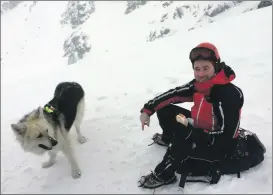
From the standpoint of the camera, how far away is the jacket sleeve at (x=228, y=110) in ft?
9.44

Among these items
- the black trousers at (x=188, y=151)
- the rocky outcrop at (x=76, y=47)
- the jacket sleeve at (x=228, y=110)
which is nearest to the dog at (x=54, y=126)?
the black trousers at (x=188, y=151)

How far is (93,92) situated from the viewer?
7672mm

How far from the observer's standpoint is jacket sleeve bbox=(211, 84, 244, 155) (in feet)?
9.44

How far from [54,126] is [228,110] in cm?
248

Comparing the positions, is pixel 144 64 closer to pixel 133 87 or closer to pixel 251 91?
pixel 133 87

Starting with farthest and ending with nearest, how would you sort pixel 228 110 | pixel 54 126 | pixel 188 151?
1. pixel 54 126
2. pixel 188 151
3. pixel 228 110

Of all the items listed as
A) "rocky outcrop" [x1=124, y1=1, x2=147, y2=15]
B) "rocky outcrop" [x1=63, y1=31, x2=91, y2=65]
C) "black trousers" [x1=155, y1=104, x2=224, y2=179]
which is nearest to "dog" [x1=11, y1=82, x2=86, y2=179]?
"black trousers" [x1=155, y1=104, x2=224, y2=179]

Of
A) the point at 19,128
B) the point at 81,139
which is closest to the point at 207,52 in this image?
the point at 19,128

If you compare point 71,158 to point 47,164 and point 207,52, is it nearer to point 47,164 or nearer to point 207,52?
point 47,164

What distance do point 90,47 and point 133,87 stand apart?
774 inches

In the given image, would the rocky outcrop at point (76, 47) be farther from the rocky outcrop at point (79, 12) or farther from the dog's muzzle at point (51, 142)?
the dog's muzzle at point (51, 142)

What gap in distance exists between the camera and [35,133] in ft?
11.8

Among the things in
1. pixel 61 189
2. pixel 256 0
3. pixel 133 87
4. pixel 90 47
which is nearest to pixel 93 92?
pixel 133 87

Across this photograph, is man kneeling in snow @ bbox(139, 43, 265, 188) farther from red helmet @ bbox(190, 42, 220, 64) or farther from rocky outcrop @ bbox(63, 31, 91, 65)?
rocky outcrop @ bbox(63, 31, 91, 65)
